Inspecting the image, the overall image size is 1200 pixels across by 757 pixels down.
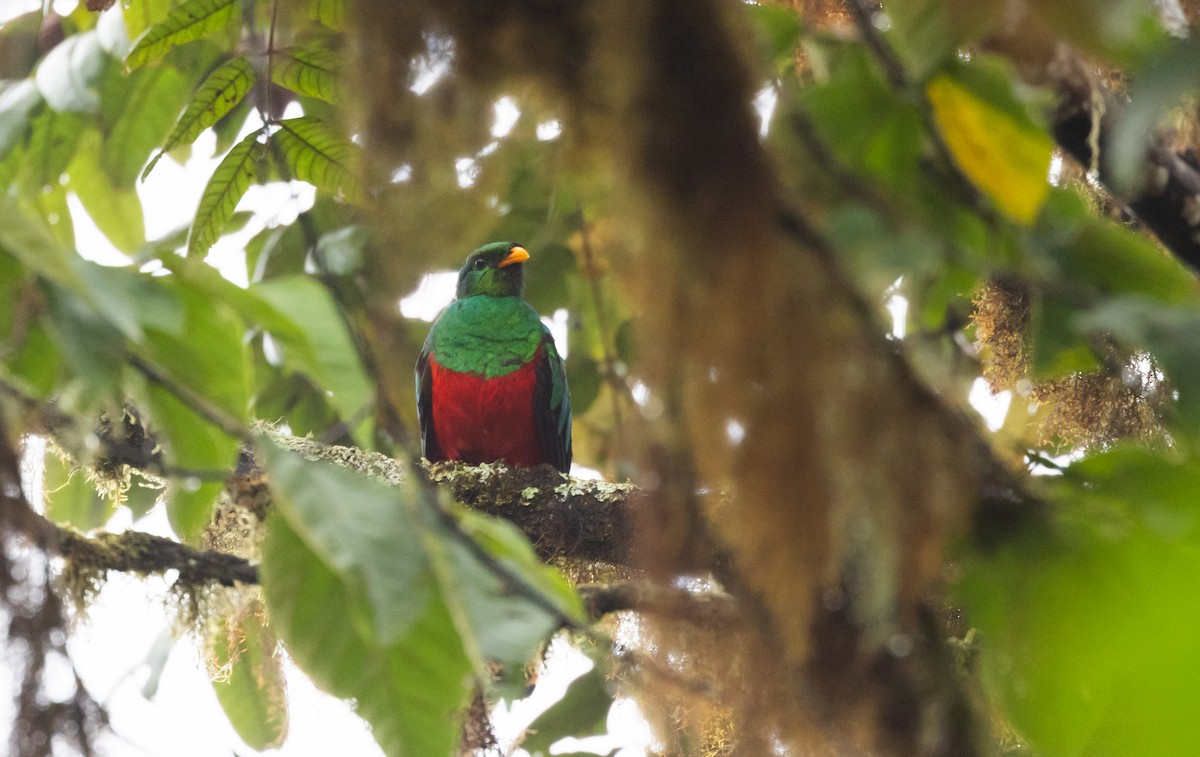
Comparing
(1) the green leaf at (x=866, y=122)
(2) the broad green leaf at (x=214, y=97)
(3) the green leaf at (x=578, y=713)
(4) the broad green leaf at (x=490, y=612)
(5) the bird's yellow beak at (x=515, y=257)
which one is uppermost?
(5) the bird's yellow beak at (x=515, y=257)

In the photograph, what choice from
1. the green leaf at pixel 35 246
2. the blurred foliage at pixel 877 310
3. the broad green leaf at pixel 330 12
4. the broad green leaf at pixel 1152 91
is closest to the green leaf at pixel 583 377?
the broad green leaf at pixel 330 12

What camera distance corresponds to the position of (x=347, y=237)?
292cm

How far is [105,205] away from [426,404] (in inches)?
79.8

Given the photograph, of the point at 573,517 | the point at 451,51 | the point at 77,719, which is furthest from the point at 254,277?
the point at 451,51

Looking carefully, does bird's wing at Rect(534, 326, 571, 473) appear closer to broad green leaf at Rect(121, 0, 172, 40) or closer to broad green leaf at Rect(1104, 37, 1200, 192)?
broad green leaf at Rect(121, 0, 172, 40)

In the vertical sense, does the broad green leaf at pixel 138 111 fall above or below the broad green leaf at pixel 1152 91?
above

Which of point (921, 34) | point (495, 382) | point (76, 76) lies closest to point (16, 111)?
point (76, 76)

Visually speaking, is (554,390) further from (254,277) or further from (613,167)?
(613,167)

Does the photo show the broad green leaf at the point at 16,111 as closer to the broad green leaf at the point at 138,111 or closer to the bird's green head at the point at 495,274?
the broad green leaf at the point at 138,111

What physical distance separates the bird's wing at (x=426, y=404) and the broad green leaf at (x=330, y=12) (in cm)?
367

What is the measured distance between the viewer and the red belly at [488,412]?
5.15 metres

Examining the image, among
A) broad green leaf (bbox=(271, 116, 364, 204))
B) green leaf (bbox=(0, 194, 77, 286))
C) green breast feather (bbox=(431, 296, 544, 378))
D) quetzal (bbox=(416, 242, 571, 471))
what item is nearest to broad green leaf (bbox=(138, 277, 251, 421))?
green leaf (bbox=(0, 194, 77, 286))

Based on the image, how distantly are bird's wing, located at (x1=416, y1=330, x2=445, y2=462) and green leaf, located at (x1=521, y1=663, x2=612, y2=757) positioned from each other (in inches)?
77.8

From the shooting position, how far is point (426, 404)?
5.30 m
